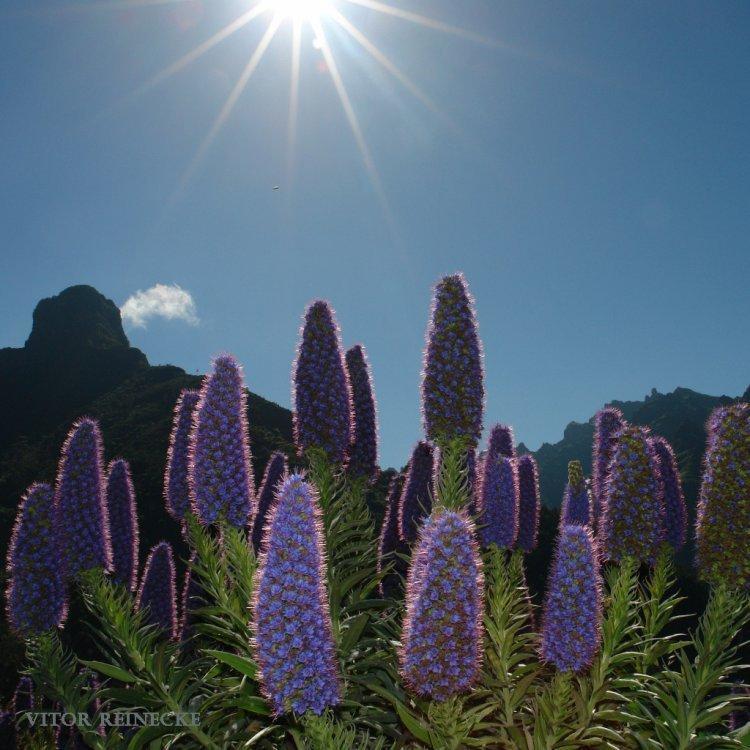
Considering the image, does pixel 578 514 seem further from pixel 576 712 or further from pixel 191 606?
pixel 191 606

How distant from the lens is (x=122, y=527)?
8.27 meters

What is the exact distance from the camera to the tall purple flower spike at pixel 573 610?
4.58 meters

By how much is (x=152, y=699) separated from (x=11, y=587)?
238 centimetres

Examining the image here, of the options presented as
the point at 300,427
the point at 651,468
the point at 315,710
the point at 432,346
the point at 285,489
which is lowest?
the point at 315,710

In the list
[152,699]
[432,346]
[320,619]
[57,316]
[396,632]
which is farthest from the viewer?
[57,316]

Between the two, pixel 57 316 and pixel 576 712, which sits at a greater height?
pixel 57 316

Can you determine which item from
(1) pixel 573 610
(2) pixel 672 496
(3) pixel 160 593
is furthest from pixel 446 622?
(2) pixel 672 496

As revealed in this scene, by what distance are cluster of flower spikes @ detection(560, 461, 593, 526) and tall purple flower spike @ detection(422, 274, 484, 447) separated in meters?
4.66

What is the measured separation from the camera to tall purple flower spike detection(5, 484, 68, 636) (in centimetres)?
643

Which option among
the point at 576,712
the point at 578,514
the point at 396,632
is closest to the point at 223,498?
the point at 396,632

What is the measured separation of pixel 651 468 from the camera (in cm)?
659

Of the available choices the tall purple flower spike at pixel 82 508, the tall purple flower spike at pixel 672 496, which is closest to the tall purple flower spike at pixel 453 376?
the tall purple flower spike at pixel 82 508

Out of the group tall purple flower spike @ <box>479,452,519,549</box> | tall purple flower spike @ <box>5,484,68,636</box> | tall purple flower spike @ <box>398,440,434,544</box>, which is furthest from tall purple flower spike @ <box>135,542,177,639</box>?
tall purple flower spike @ <box>479,452,519,549</box>

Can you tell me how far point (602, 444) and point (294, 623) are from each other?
7873 millimetres
